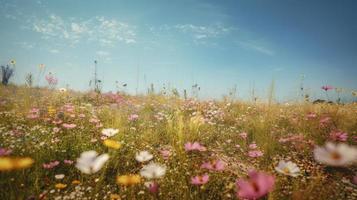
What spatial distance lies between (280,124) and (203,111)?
1738 millimetres

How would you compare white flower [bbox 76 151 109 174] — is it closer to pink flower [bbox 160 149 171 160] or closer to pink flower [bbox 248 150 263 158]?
pink flower [bbox 160 149 171 160]

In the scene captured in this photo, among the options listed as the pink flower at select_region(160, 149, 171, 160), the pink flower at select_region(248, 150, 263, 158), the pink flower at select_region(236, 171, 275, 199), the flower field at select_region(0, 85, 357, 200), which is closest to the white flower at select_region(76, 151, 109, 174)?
the flower field at select_region(0, 85, 357, 200)

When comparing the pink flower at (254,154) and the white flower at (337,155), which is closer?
the white flower at (337,155)

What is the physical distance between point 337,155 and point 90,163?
127 cm

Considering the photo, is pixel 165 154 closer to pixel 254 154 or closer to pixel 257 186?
pixel 254 154

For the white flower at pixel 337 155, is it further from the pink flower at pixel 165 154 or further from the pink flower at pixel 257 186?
the pink flower at pixel 165 154

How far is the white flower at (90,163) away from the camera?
4.86ft

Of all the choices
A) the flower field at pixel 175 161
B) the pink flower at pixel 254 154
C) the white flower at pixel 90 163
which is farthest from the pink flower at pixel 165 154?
the white flower at pixel 90 163

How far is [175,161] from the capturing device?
3.07 meters

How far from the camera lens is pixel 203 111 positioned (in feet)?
20.2

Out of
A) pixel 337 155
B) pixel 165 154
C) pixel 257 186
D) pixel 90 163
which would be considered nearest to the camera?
pixel 257 186

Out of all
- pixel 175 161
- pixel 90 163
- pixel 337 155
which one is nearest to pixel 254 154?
pixel 175 161

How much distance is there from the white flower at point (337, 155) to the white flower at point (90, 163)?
42.1 inches

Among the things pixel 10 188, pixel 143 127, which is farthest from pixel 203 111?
pixel 10 188
